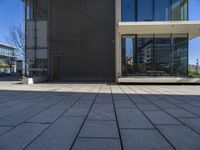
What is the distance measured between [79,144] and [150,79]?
41.1 feet

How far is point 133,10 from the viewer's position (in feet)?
55.0

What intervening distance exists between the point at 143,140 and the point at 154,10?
15.4m

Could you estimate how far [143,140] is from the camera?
11.3 feet

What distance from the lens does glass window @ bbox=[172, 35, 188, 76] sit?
16359 millimetres

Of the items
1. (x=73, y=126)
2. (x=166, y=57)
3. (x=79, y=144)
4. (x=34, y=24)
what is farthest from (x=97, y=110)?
(x=34, y=24)

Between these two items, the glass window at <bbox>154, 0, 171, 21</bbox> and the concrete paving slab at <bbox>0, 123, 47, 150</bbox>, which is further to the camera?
the glass window at <bbox>154, 0, 171, 21</bbox>

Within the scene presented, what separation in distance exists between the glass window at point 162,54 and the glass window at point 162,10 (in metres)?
1.64

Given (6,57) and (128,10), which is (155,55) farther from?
(6,57)

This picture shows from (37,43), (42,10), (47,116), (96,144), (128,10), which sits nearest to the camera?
(96,144)

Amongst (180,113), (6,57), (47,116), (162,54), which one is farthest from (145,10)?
(6,57)

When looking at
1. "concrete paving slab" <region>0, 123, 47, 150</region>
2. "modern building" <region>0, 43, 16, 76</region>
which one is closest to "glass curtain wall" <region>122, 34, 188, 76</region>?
"concrete paving slab" <region>0, 123, 47, 150</region>

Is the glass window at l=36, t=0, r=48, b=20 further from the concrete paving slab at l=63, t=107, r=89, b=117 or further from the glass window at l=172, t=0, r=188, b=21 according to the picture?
the concrete paving slab at l=63, t=107, r=89, b=117

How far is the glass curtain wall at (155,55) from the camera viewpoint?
16.3 metres

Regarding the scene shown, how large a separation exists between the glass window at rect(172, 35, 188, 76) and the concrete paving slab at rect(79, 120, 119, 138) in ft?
43.6
